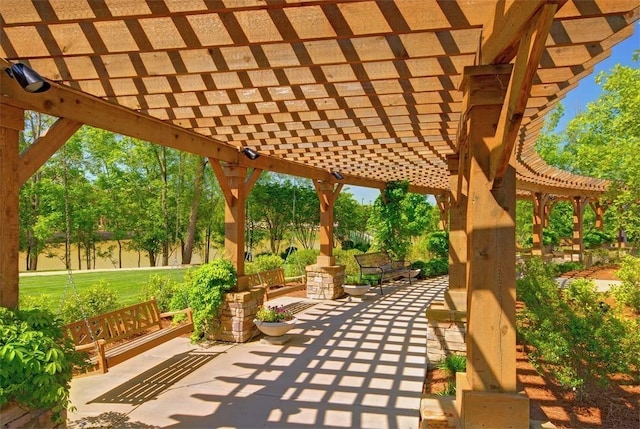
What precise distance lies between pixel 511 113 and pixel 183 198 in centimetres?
2099

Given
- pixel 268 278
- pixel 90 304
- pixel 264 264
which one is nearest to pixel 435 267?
pixel 264 264

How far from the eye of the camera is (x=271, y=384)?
183 inches

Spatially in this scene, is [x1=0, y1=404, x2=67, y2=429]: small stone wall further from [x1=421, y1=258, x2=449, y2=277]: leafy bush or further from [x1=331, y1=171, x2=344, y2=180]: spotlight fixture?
[x1=421, y1=258, x2=449, y2=277]: leafy bush

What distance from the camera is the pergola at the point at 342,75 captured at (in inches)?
88.5

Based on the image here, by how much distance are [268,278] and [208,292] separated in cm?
421

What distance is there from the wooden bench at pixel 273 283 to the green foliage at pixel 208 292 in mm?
2880

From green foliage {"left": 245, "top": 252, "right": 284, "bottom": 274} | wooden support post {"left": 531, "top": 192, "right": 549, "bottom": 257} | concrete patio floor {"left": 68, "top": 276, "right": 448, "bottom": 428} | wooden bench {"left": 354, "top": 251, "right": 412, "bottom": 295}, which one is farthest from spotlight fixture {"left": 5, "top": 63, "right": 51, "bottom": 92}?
wooden support post {"left": 531, "top": 192, "right": 549, "bottom": 257}

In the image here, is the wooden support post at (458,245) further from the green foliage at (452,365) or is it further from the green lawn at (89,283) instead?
the green lawn at (89,283)

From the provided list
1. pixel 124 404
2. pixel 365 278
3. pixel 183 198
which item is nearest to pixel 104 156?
pixel 183 198

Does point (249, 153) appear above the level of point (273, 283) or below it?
above

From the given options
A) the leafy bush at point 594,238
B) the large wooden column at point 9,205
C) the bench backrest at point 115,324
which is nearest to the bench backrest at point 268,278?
the bench backrest at point 115,324

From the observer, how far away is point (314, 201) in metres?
20.5

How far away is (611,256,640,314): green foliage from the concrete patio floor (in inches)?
139

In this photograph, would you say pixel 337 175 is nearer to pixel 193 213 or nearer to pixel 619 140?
pixel 619 140
